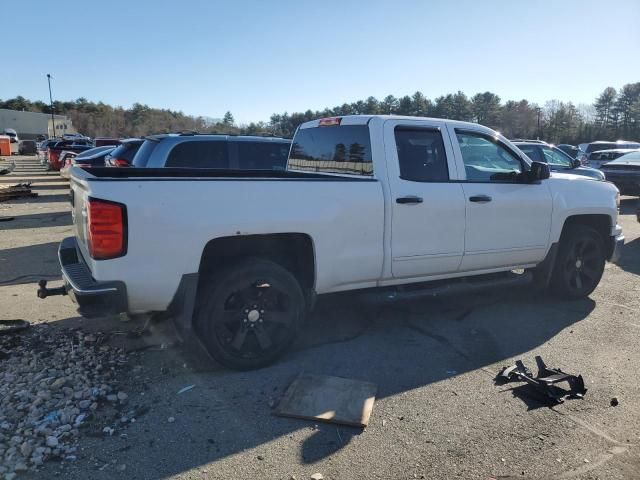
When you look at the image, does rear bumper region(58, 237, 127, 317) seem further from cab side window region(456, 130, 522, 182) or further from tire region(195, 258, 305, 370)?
cab side window region(456, 130, 522, 182)

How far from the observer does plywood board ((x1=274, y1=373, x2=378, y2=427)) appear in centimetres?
340

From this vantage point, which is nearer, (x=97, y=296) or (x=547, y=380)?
(x=97, y=296)

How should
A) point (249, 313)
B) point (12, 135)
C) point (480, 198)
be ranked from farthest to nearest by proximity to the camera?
point (12, 135)
point (480, 198)
point (249, 313)

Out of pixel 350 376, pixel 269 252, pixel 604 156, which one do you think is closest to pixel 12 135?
pixel 604 156

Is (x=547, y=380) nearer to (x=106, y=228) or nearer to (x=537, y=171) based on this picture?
(x=537, y=171)

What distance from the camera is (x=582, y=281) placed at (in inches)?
241

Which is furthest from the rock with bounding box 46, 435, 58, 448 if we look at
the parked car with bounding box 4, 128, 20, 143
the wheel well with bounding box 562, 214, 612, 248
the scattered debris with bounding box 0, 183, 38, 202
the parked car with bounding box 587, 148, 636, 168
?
the parked car with bounding box 4, 128, 20, 143

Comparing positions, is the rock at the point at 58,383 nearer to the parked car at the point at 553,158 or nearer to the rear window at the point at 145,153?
the rear window at the point at 145,153

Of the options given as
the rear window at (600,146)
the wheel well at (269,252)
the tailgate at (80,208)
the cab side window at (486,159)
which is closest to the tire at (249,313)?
the wheel well at (269,252)

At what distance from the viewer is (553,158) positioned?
1294 cm

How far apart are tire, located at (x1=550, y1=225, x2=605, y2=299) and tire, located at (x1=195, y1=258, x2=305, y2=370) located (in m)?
3.46

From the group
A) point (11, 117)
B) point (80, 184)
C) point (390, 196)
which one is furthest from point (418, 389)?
point (11, 117)

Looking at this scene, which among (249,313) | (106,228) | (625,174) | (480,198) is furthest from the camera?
(625,174)

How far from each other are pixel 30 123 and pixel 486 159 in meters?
99.6
